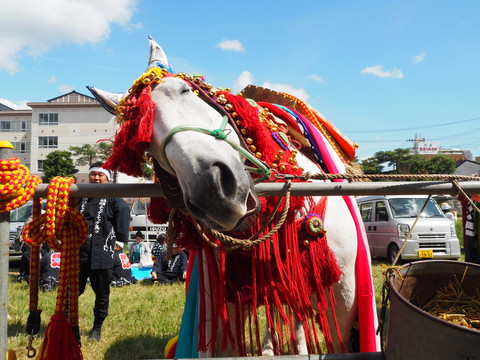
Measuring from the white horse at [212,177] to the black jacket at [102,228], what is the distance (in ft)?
8.42

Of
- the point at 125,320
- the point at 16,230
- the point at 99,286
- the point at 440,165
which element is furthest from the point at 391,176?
the point at 440,165

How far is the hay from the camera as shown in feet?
3.84

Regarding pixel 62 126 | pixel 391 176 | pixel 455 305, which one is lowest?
pixel 455 305

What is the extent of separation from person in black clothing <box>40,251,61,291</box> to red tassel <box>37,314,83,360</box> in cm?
573

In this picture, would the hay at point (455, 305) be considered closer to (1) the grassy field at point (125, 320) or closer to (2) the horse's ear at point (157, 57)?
(2) the horse's ear at point (157, 57)

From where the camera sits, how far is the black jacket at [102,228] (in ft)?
13.4

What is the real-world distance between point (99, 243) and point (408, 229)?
7727mm

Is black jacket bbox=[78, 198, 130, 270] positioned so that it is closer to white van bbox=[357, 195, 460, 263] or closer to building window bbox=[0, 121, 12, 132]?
white van bbox=[357, 195, 460, 263]

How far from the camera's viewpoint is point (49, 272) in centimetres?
657

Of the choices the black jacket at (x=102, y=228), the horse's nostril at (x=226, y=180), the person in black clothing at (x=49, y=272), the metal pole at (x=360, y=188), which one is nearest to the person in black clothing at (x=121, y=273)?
the person in black clothing at (x=49, y=272)

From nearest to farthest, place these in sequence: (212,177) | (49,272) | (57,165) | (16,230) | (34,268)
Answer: (212,177), (34,268), (49,272), (16,230), (57,165)

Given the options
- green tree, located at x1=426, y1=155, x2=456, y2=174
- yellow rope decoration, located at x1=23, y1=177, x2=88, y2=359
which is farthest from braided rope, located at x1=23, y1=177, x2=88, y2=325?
green tree, located at x1=426, y1=155, x2=456, y2=174

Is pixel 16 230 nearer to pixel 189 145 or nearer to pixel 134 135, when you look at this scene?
pixel 134 135

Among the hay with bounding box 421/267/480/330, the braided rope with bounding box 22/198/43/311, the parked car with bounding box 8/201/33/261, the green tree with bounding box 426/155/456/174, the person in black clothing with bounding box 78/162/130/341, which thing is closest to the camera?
the hay with bounding box 421/267/480/330
